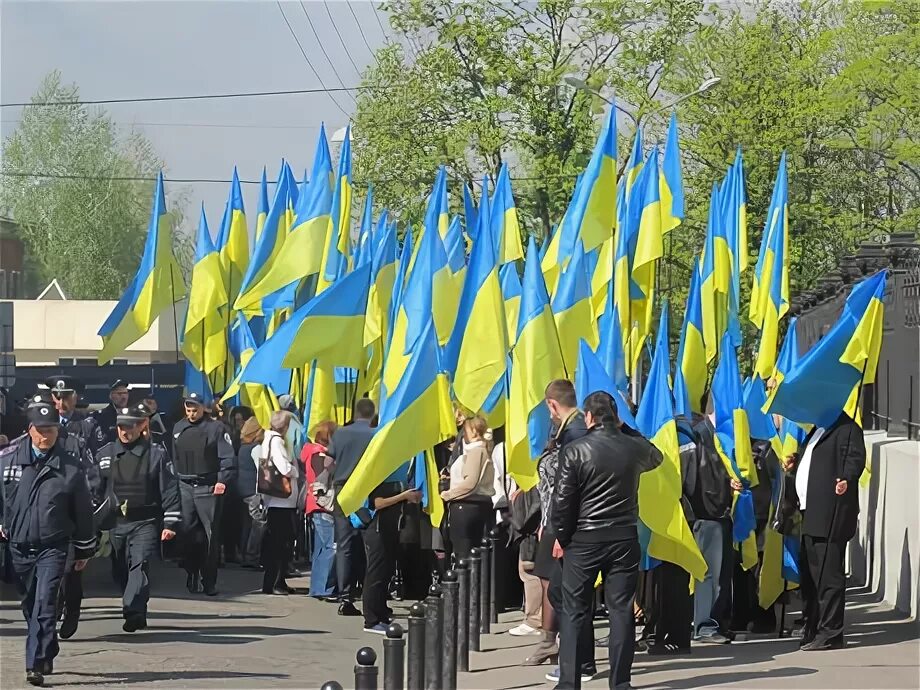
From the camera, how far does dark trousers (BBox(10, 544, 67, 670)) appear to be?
33.3 ft

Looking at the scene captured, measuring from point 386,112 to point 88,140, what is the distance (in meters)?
34.8

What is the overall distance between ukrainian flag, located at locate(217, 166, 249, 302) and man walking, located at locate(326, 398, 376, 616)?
29.1 ft

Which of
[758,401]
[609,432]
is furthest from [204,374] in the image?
[609,432]

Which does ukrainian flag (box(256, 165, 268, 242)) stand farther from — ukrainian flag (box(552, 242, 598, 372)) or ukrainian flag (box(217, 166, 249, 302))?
ukrainian flag (box(552, 242, 598, 372))

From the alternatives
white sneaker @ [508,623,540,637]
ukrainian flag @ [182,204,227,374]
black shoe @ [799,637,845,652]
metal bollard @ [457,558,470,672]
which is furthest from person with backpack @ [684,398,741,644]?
ukrainian flag @ [182,204,227,374]

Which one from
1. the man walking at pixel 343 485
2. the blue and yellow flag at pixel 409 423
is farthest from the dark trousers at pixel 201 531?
the blue and yellow flag at pixel 409 423

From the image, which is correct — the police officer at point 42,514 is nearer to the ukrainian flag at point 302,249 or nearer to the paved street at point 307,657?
the paved street at point 307,657

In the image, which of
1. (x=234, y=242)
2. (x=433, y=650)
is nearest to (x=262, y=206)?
(x=234, y=242)

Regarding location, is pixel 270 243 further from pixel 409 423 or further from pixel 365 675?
pixel 365 675

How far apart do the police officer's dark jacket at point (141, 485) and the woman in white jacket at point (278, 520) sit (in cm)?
300

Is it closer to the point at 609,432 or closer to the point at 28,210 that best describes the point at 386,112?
the point at 609,432

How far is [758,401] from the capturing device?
43.8ft

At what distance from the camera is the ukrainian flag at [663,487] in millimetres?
10617

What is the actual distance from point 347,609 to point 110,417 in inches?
258
